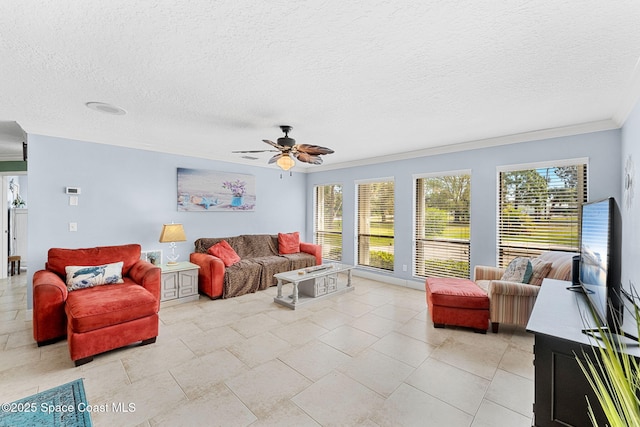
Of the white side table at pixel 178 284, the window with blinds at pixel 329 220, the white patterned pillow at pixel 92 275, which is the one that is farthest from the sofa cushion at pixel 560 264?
Answer: the white patterned pillow at pixel 92 275

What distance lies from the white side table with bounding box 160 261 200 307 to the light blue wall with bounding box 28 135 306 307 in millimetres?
727

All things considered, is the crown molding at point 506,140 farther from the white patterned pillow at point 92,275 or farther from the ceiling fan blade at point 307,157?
the white patterned pillow at point 92,275

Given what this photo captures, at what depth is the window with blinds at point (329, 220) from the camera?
6.45 meters

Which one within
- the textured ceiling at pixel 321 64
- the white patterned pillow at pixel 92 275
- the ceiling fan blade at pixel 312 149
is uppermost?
the textured ceiling at pixel 321 64

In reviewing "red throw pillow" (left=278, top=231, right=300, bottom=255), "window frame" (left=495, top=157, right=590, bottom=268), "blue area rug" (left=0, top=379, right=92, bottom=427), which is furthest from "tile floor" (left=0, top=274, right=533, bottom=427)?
"red throw pillow" (left=278, top=231, right=300, bottom=255)

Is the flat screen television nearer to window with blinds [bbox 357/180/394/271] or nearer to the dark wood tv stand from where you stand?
the dark wood tv stand

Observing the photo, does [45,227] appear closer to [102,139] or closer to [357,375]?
[102,139]

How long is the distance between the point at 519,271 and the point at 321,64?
126 inches

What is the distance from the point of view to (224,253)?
4.85 m

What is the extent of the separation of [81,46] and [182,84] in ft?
2.20

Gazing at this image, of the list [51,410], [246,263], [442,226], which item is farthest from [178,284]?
[442,226]

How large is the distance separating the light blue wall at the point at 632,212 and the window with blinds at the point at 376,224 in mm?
3154

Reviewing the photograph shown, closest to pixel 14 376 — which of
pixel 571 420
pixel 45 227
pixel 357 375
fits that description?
pixel 45 227

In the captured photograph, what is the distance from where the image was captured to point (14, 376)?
7.70ft
